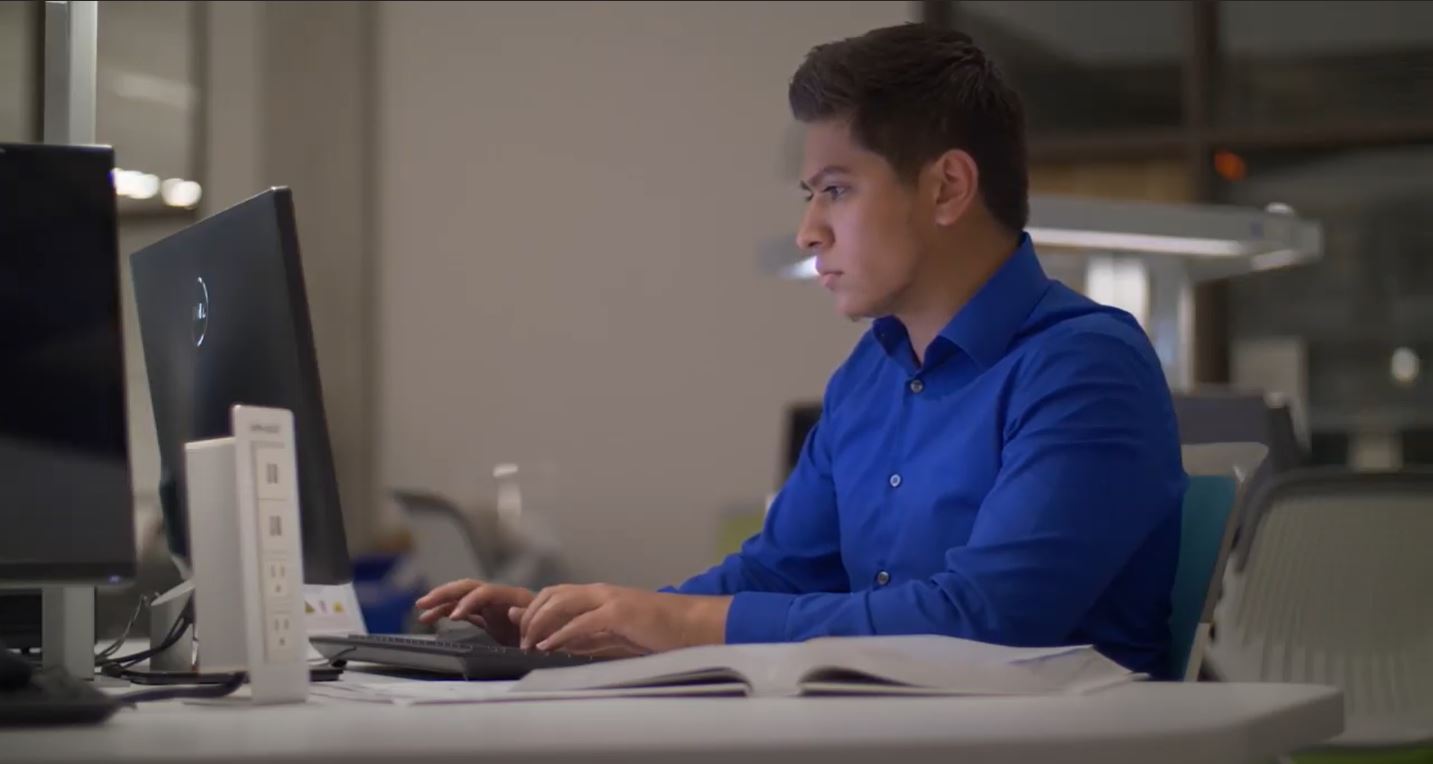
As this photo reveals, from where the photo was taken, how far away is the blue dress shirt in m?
1.41

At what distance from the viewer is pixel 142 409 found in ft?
5.31

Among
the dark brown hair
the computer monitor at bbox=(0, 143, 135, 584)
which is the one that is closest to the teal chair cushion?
the dark brown hair

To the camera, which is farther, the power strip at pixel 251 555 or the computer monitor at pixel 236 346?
the computer monitor at pixel 236 346

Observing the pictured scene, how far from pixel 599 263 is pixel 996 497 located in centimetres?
450

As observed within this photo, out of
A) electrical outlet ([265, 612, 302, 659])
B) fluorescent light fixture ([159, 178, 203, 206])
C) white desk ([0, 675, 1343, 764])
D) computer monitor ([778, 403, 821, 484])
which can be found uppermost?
fluorescent light fixture ([159, 178, 203, 206])

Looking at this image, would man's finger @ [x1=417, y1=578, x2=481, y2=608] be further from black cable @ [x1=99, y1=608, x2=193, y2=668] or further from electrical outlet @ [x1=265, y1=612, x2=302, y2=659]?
electrical outlet @ [x1=265, y1=612, x2=302, y2=659]

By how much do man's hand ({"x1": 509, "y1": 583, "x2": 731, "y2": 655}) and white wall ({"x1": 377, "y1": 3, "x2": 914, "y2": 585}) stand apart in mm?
4216

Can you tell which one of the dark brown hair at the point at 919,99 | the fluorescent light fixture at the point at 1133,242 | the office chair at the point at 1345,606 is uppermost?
the fluorescent light fixture at the point at 1133,242

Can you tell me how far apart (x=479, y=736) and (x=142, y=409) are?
2.94 feet

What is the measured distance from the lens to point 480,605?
1.61m

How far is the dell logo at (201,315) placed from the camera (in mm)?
1489

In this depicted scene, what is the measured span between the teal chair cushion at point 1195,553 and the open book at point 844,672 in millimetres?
452

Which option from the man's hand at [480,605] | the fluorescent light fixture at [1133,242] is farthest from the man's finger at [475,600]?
the fluorescent light fixture at [1133,242]

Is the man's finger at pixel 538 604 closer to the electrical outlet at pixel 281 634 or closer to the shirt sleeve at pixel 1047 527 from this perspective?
the shirt sleeve at pixel 1047 527
